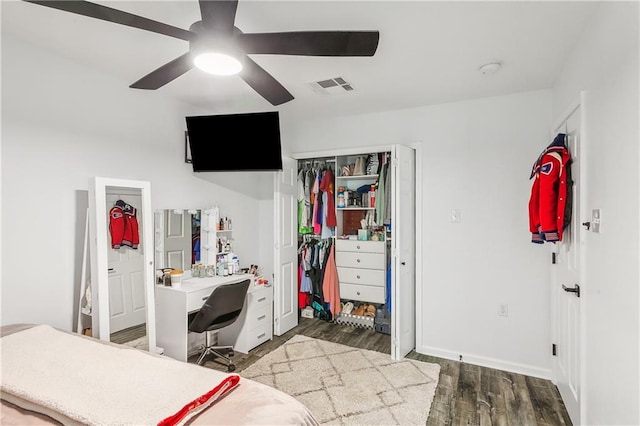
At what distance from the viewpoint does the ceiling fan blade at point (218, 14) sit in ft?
4.17

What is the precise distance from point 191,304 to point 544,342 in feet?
9.68

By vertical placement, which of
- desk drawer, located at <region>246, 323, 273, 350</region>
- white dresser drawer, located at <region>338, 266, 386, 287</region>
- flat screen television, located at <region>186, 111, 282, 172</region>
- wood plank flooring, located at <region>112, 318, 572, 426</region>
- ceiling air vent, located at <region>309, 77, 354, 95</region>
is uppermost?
ceiling air vent, located at <region>309, 77, 354, 95</region>

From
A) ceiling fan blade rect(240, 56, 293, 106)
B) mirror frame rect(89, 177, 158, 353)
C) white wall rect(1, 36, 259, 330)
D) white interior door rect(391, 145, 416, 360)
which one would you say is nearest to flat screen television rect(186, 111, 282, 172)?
white wall rect(1, 36, 259, 330)

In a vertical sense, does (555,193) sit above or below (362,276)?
above

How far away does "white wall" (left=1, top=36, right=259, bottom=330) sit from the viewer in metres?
2.03

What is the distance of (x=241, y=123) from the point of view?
2.95 metres

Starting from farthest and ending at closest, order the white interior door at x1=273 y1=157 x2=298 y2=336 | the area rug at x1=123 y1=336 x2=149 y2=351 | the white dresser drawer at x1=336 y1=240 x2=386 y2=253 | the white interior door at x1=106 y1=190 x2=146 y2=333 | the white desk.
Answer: the white dresser drawer at x1=336 y1=240 x2=386 y2=253
the white interior door at x1=273 y1=157 x2=298 y2=336
the white desk
the area rug at x1=123 y1=336 x2=149 y2=351
the white interior door at x1=106 y1=190 x2=146 y2=333

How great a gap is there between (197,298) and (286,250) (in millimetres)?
1233

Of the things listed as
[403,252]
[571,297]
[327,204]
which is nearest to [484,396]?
[571,297]

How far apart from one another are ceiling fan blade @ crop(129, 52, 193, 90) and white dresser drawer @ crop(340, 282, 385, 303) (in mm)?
2903

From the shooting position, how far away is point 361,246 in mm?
3898

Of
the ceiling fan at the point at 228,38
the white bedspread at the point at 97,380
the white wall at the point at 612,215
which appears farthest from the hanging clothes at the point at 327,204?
the white bedspread at the point at 97,380

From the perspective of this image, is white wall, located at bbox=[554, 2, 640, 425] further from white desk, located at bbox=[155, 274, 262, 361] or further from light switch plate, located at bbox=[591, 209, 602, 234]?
white desk, located at bbox=[155, 274, 262, 361]

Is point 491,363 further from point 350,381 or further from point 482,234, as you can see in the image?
point 350,381
